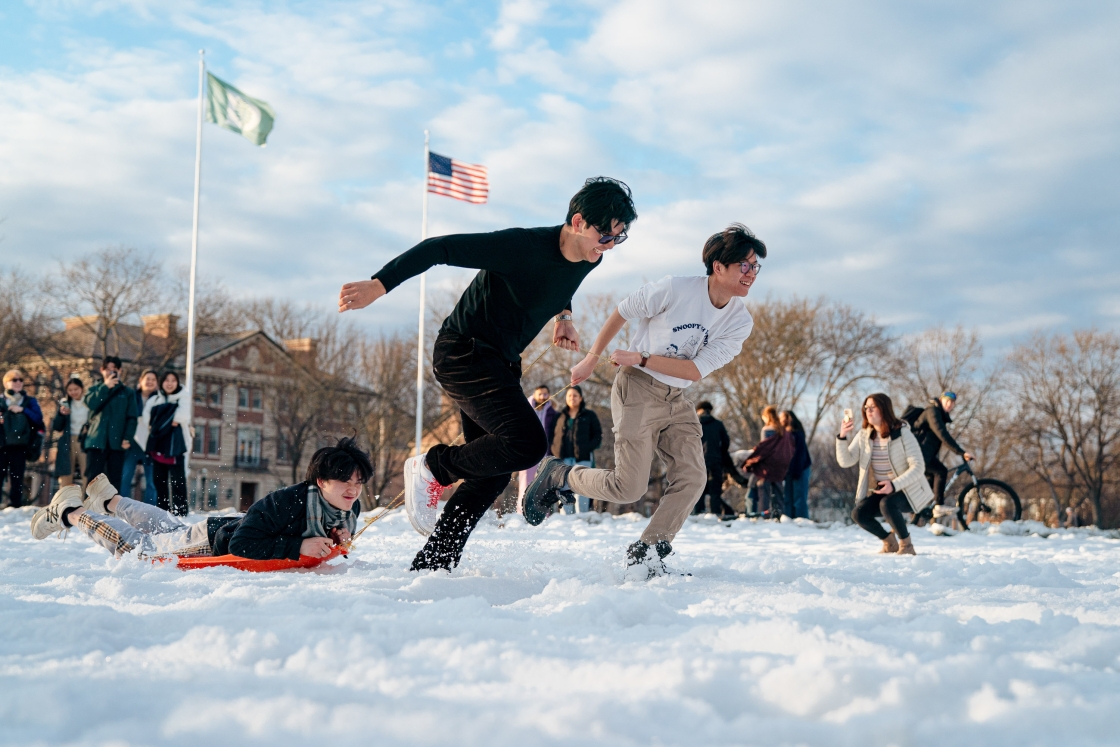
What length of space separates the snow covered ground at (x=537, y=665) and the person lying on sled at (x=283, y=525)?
509 millimetres

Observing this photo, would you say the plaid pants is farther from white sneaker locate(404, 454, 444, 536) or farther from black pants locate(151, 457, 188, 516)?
black pants locate(151, 457, 188, 516)

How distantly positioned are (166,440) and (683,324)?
7.87 metres

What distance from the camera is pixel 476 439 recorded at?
176 inches

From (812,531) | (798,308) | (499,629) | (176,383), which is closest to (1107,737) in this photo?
(499,629)

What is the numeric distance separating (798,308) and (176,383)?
31749mm

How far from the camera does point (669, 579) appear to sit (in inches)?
176

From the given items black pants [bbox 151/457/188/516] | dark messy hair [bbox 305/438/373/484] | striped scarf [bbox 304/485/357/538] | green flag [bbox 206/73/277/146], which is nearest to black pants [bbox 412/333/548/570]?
dark messy hair [bbox 305/438/373/484]

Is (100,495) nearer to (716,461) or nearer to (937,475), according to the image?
(716,461)

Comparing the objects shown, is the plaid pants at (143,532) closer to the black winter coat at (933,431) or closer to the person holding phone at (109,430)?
the person holding phone at (109,430)

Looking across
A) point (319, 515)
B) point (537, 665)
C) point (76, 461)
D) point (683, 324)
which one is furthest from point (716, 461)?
point (537, 665)

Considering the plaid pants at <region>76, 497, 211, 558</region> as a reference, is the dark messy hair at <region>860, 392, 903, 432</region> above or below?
above

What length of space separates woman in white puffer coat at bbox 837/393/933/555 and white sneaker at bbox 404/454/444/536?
14.3 ft

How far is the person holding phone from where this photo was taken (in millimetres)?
10656

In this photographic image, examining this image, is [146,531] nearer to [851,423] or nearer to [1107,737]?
[1107,737]
